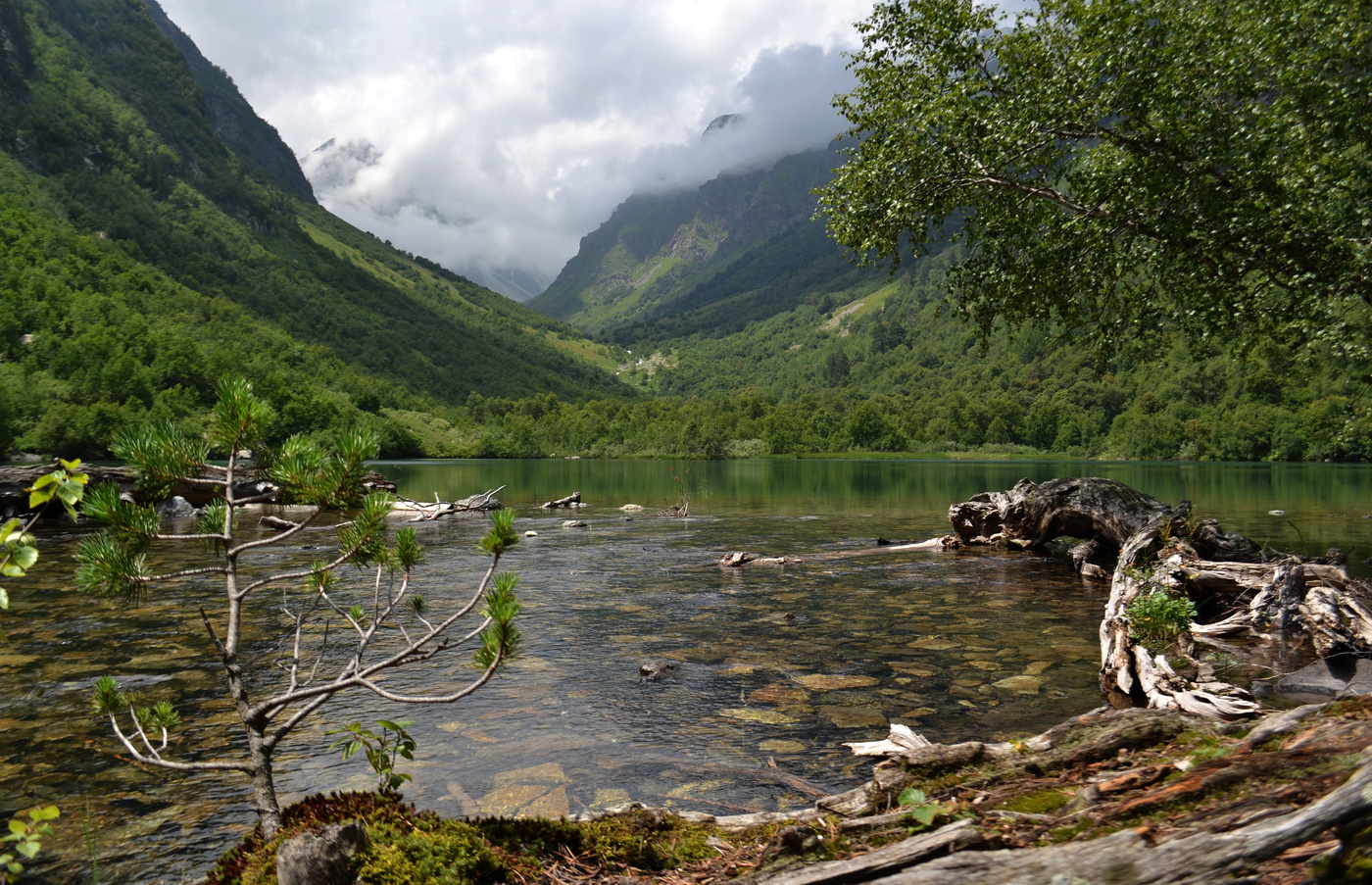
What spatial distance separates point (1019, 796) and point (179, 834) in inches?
267

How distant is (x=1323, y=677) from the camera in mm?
9109

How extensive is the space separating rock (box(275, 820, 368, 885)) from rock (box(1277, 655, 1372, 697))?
10.8m

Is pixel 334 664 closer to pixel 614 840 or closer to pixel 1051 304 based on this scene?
pixel 614 840

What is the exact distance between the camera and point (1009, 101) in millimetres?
16609

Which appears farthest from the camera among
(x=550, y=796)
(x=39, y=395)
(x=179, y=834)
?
(x=39, y=395)

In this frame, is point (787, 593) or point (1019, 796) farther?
point (787, 593)

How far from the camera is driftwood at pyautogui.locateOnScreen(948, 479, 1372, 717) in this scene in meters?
8.59

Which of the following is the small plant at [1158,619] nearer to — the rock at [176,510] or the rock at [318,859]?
the rock at [318,859]

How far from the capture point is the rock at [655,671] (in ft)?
34.5

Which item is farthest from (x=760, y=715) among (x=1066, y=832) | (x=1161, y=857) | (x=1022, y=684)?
(x=1161, y=857)

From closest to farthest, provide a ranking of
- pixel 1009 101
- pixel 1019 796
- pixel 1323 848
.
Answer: pixel 1323 848 < pixel 1019 796 < pixel 1009 101

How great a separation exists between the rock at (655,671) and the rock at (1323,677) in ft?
26.7

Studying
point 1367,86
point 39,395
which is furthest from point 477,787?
point 39,395

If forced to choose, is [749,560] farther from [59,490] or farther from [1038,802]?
[59,490]
